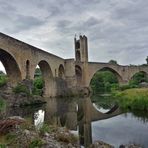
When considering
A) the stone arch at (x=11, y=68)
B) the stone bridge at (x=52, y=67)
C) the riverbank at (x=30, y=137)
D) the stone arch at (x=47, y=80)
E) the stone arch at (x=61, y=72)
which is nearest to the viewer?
the riverbank at (x=30, y=137)

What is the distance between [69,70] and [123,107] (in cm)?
2991

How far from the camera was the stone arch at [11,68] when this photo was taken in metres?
29.4

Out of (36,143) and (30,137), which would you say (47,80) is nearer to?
(30,137)

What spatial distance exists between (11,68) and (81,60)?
108ft

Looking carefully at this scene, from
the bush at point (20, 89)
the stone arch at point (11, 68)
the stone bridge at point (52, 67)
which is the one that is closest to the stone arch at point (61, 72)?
the stone bridge at point (52, 67)

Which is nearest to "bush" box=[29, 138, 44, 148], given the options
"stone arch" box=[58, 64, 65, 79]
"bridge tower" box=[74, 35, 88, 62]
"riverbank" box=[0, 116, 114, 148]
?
"riverbank" box=[0, 116, 114, 148]

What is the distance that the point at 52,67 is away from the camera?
45.7m

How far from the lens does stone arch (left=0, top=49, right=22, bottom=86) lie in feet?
96.5

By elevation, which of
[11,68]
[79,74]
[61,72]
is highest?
[79,74]

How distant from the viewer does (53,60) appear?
46094 millimetres

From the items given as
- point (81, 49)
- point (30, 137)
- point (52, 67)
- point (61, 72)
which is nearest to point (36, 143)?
point (30, 137)

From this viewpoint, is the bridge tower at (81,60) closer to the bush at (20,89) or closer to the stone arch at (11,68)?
the stone arch at (11,68)

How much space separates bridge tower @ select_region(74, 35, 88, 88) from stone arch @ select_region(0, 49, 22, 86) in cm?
2757

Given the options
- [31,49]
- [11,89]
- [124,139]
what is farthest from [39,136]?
[31,49]
